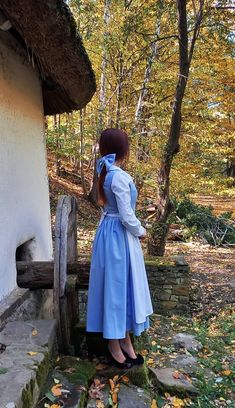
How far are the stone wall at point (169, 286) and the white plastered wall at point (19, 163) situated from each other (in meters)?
2.28

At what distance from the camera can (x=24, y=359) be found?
2.32 meters

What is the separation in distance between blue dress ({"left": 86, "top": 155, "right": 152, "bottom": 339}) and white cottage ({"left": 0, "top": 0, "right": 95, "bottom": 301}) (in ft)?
2.59

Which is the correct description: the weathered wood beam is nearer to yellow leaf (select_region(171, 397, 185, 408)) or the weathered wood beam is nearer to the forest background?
yellow leaf (select_region(171, 397, 185, 408))

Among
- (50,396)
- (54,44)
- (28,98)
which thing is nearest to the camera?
(50,396)

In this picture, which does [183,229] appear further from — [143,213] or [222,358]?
[222,358]

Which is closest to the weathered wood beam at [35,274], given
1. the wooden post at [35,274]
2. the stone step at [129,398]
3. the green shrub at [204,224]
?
the wooden post at [35,274]

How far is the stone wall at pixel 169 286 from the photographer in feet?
20.3

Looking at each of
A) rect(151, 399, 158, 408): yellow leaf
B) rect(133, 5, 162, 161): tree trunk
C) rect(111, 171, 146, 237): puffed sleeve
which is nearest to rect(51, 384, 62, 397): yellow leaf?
rect(151, 399, 158, 408): yellow leaf

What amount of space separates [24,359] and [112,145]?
145cm

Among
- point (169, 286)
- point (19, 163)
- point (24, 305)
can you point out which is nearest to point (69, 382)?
point (24, 305)

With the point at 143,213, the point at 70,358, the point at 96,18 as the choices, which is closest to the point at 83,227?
the point at 143,213

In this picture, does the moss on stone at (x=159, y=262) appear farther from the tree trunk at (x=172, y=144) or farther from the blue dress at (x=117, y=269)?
the blue dress at (x=117, y=269)

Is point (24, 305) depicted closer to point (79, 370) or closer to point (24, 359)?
point (79, 370)

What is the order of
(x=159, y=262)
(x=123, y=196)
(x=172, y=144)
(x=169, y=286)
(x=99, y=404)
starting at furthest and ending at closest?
(x=172, y=144) → (x=159, y=262) → (x=169, y=286) → (x=123, y=196) → (x=99, y=404)
